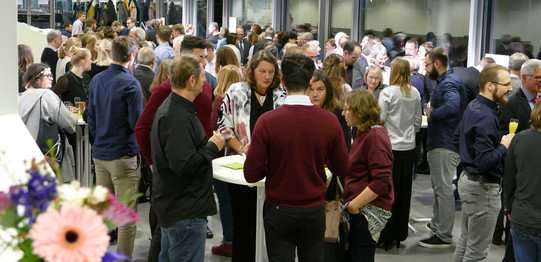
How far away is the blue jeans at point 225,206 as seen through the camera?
4703 mm

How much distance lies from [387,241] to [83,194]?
4.22 m

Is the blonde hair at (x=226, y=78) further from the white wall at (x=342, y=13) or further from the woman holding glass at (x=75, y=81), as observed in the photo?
the white wall at (x=342, y=13)

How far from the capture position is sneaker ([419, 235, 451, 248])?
5.30 meters

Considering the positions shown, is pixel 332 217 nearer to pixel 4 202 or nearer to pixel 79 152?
pixel 4 202

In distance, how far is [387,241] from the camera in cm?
518

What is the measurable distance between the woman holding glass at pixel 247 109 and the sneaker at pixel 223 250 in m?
0.79

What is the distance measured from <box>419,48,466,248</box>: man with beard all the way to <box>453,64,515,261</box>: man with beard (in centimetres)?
103

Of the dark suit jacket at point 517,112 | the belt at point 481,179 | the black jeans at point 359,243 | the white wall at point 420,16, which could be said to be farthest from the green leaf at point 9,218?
the white wall at point 420,16

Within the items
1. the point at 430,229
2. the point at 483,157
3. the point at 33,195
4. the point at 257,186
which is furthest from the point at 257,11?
the point at 33,195

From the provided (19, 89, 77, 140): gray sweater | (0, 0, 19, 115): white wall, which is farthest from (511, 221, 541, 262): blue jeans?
(19, 89, 77, 140): gray sweater

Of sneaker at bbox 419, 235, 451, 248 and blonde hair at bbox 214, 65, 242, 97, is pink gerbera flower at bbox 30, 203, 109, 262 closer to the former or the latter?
blonde hair at bbox 214, 65, 242, 97

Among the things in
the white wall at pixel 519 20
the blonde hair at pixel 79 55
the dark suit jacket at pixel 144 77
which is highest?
the white wall at pixel 519 20

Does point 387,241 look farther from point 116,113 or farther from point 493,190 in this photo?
point 116,113

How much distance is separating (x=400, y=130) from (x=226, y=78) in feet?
4.55
